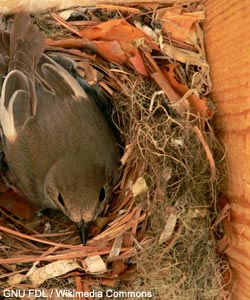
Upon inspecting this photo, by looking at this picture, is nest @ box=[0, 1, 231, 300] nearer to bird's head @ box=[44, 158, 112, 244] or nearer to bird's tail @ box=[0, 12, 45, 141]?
bird's head @ box=[44, 158, 112, 244]

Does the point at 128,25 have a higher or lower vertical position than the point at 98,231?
higher

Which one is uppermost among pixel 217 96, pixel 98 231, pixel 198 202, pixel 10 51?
pixel 10 51

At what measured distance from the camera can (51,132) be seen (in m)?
2.54

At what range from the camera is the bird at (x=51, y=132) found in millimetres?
2469

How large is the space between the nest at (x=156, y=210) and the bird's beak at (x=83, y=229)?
0.12 ft

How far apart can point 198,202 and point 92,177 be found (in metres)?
0.51

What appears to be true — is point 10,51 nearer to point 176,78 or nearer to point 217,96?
point 176,78

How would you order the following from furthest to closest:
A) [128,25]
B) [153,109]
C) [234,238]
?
A: [128,25] → [153,109] → [234,238]

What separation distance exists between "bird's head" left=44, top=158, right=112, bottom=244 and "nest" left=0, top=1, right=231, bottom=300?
9 centimetres

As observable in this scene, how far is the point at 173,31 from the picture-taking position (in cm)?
259

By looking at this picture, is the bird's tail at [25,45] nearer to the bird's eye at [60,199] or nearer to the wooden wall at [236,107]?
the bird's eye at [60,199]

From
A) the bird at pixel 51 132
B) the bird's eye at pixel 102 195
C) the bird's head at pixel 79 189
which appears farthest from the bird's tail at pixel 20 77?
the bird's eye at pixel 102 195

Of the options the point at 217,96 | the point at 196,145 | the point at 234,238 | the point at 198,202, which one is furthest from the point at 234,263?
the point at 217,96

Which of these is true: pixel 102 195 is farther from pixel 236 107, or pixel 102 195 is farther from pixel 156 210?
pixel 236 107
